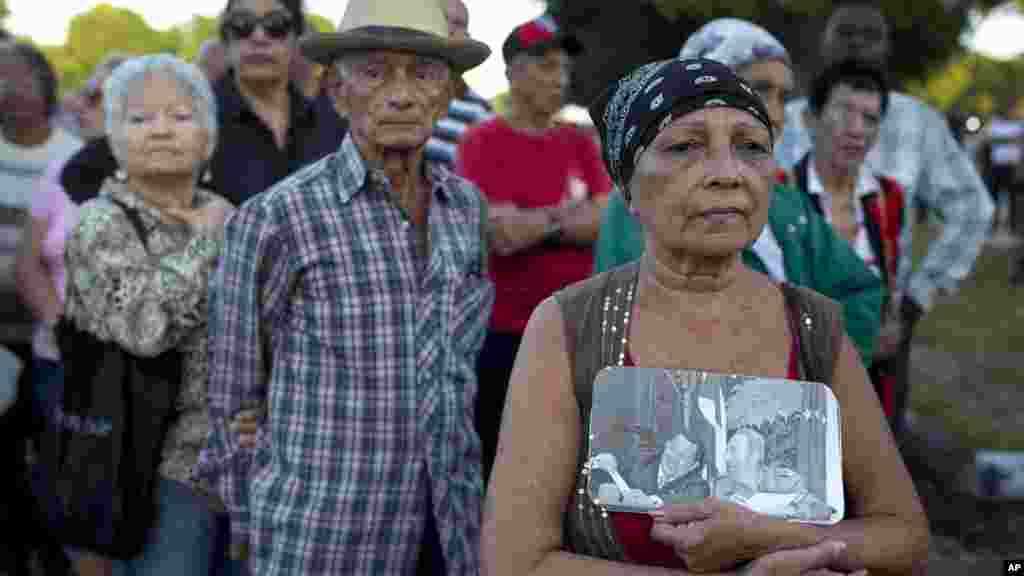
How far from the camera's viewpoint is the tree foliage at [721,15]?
1217 centimetres

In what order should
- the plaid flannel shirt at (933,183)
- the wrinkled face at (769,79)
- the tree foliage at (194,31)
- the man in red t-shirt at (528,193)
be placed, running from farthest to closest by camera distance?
the tree foliage at (194,31)
the plaid flannel shirt at (933,183)
the man in red t-shirt at (528,193)
the wrinkled face at (769,79)

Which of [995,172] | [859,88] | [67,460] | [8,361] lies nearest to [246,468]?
[67,460]

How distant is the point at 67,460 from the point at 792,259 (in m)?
2.06

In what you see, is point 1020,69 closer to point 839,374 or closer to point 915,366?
point 915,366

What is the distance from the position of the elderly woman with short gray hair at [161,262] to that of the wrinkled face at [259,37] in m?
0.85

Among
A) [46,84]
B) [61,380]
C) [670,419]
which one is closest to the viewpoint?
[670,419]

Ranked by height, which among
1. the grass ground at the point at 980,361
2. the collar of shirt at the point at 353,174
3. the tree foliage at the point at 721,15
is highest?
the tree foliage at the point at 721,15

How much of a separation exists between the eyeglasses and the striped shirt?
27.1 inches

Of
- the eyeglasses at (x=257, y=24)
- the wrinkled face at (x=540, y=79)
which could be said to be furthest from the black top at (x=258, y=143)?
the wrinkled face at (x=540, y=79)

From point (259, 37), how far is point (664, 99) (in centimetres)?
275

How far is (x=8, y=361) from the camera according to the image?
4.36 meters

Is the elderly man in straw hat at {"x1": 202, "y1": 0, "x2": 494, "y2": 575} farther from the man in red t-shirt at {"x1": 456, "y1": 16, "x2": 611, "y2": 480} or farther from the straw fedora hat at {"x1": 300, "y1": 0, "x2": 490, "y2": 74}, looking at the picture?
the man in red t-shirt at {"x1": 456, "y1": 16, "x2": 611, "y2": 480}

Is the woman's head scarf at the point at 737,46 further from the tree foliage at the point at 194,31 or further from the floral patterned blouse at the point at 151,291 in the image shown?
the tree foliage at the point at 194,31

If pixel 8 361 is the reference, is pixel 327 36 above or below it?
above
